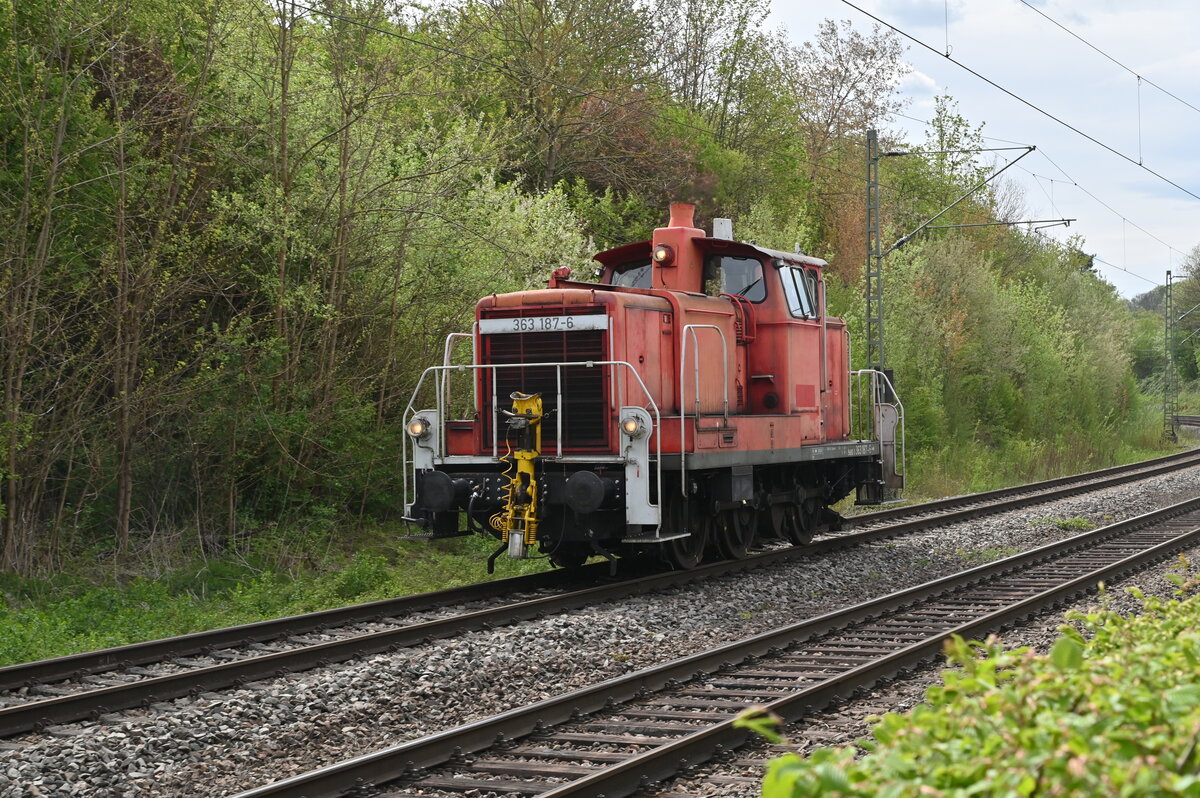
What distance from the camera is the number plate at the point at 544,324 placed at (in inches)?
426

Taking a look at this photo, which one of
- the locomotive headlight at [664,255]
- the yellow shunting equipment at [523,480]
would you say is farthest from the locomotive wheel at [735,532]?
the locomotive headlight at [664,255]

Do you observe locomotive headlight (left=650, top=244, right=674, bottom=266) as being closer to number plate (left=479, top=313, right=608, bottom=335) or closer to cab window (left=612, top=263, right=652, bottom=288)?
cab window (left=612, top=263, right=652, bottom=288)

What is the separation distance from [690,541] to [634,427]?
2266mm

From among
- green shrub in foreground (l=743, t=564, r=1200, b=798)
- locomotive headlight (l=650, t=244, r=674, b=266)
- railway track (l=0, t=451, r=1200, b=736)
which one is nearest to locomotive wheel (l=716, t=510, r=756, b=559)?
railway track (l=0, t=451, r=1200, b=736)

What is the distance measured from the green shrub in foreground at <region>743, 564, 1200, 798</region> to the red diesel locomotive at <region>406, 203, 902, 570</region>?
22.8ft

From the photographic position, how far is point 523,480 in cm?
1060

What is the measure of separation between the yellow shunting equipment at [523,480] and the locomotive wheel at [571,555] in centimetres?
105

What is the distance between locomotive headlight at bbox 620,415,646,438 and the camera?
1018cm

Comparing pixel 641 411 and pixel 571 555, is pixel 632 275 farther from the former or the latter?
pixel 571 555

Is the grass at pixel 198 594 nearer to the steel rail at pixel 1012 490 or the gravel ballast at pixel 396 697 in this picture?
the gravel ballast at pixel 396 697

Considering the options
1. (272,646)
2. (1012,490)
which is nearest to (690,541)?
(272,646)

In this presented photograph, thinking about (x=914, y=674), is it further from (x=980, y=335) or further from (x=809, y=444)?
(x=980, y=335)

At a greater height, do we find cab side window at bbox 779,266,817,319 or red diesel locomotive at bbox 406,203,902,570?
cab side window at bbox 779,266,817,319

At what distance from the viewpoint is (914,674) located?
7871 mm
